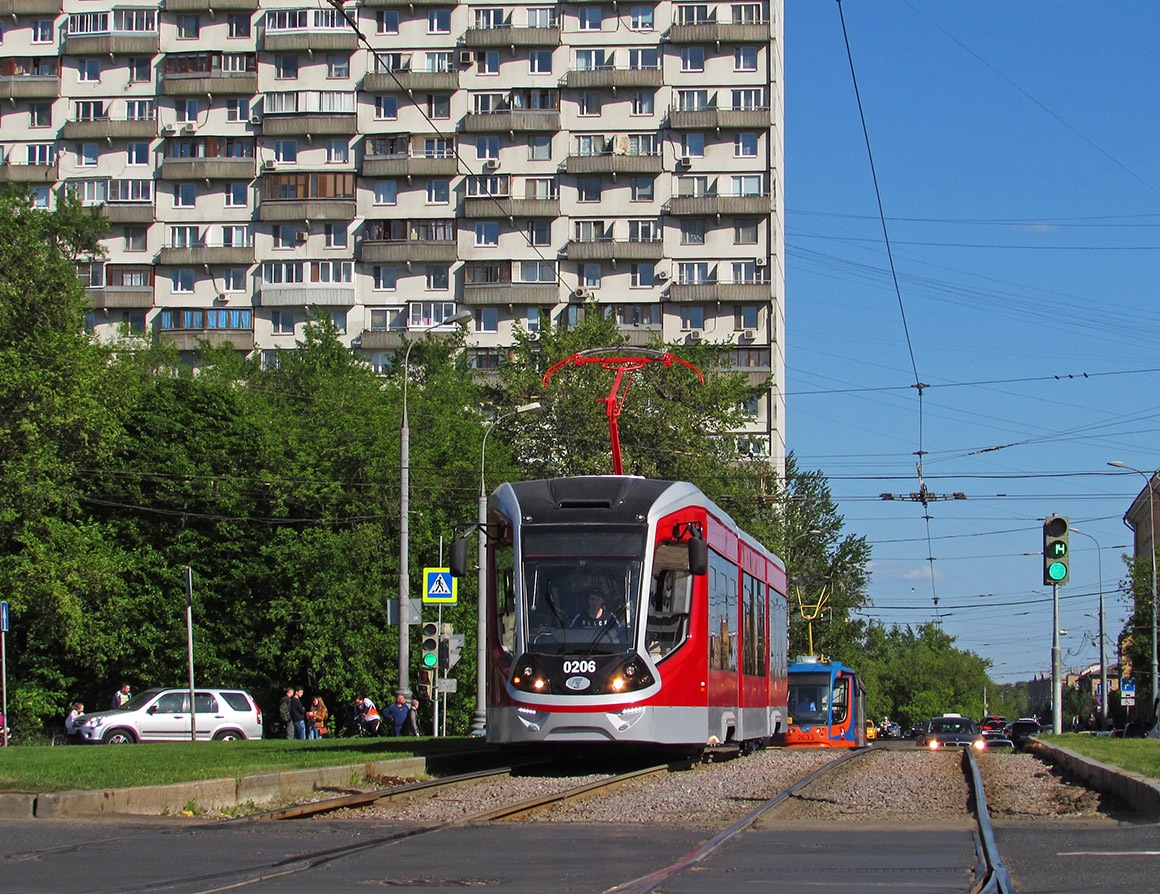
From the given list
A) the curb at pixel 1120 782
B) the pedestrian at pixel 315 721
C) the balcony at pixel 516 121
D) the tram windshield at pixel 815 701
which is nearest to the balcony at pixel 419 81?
the balcony at pixel 516 121

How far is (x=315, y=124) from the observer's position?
3209 inches

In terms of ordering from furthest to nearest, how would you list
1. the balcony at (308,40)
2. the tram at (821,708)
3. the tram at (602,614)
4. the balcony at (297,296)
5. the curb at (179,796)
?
the balcony at (297,296), the balcony at (308,40), the tram at (821,708), the tram at (602,614), the curb at (179,796)

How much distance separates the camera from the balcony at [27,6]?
83.8 metres

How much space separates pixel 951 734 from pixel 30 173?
Result: 192 feet

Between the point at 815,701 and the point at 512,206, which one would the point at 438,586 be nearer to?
the point at 815,701

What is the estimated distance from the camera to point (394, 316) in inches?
3233

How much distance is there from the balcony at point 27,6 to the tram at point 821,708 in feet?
202

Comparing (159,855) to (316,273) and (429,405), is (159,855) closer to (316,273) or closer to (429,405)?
(429,405)

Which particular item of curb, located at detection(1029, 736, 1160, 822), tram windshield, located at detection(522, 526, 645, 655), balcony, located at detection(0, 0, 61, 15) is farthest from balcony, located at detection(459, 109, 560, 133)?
tram windshield, located at detection(522, 526, 645, 655)

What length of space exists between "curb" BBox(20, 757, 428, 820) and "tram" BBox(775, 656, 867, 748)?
1013 inches

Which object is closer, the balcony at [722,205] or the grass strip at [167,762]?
the grass strip at [167,762]

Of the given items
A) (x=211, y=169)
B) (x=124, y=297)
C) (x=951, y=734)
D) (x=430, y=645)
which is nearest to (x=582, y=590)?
(x=430, y=645)

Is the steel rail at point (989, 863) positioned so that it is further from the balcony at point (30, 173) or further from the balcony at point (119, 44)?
the balcony at point (119, 44)

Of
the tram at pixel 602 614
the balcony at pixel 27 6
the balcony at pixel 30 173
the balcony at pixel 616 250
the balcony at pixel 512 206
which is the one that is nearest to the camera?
the tram at pixel 602 614
